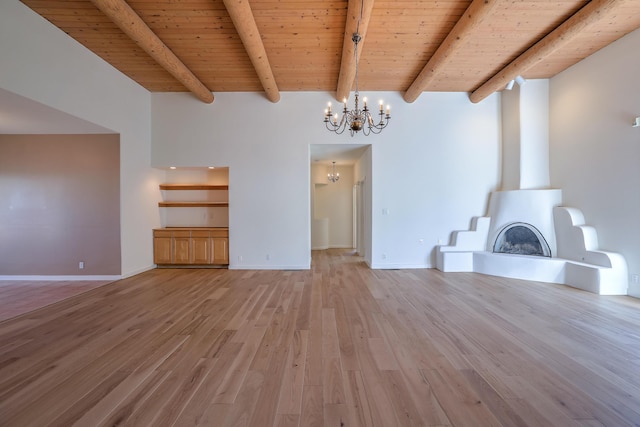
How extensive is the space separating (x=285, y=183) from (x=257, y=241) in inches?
54.5

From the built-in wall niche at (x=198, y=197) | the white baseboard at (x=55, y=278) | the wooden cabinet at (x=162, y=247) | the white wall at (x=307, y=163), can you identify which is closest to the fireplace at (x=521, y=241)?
the white wall at (x=307, y=163)

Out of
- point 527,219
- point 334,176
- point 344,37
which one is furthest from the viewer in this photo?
point 334,176

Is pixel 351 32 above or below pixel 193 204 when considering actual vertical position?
above

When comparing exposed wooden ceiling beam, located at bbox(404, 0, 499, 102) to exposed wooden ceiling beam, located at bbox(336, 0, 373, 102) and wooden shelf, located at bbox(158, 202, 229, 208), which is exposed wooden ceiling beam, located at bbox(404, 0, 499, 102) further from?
wooden shelf, located at bbox(158, 202, 229, 208)

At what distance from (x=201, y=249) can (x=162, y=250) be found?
84 cm

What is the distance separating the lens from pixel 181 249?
18.2ft

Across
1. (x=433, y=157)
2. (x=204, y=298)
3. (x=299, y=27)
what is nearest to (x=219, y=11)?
(x=299, y=27)

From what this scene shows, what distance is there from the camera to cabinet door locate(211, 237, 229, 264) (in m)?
5.54

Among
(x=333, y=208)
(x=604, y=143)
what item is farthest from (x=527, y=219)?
(x=333, y=208)

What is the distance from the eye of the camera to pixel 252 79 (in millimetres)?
4992

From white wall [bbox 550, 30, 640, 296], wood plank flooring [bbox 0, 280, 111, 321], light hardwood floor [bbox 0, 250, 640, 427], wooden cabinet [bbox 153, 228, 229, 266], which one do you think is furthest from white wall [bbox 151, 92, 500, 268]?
wood plank flooring [bbox 0, 280, 111, 321]

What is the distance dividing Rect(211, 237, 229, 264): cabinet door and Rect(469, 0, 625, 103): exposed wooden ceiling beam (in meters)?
6.17

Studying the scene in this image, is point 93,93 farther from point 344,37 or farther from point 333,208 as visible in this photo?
point 333,208

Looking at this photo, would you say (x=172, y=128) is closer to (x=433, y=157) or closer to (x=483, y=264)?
(x=433, y=157)
